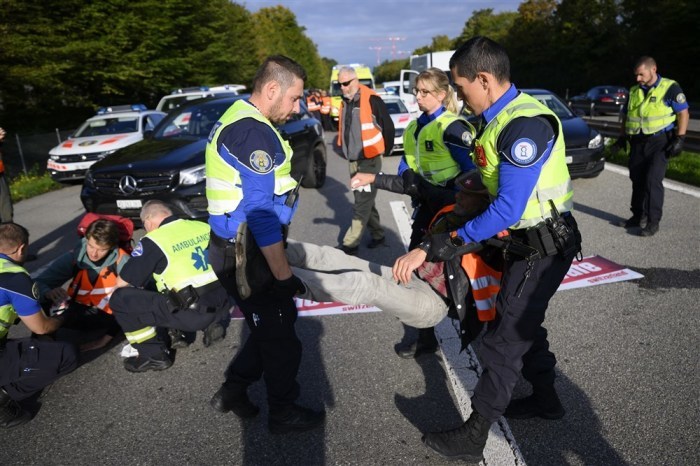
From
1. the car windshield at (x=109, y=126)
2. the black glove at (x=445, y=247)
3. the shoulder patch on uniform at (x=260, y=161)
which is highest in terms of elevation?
the shoulder patch on uniform at (x=260, y=161)

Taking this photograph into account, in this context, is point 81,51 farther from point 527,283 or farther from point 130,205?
point 527,283

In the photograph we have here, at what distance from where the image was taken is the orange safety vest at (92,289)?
159 inches

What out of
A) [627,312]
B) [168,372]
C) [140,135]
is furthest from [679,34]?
[168,372]

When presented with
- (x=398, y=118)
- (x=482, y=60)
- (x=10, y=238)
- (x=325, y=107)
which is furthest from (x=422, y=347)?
(x=325, y=107)

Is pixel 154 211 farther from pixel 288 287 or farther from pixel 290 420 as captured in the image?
pixel 290 420

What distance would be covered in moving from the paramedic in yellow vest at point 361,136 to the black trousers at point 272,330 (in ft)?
10.1

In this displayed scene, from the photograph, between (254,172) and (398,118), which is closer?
(254,172)

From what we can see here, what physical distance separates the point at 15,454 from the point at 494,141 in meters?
3.04

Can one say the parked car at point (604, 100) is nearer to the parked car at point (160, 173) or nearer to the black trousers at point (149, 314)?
the parked car at point (160, 173)

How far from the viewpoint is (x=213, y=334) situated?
13.1 feet

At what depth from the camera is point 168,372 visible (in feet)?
11.9

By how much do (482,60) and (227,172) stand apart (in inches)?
49.4

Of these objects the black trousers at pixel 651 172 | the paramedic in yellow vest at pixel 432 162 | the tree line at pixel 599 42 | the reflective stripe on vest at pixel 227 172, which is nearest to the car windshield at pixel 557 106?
the black trousers at pixel 651 172

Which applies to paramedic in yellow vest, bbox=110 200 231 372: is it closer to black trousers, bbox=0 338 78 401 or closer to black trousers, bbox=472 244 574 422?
black trousers, bbox=0 338 78 401
